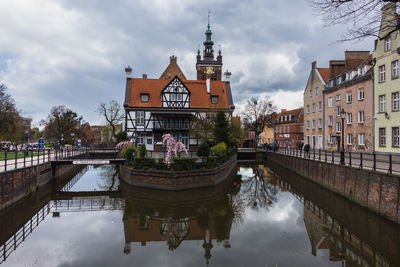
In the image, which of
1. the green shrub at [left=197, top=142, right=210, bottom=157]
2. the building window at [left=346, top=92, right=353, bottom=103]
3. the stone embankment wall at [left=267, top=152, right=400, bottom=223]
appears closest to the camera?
the stone embankment wall at [left=267, top=152, right=400, bottom=223]

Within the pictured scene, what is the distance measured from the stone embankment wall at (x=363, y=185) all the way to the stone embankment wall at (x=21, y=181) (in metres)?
18.5

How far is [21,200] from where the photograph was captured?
15.0 metres

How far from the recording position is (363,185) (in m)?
13.2

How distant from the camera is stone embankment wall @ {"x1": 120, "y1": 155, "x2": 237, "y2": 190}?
58.8 ft

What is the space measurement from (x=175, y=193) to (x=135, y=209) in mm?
3735

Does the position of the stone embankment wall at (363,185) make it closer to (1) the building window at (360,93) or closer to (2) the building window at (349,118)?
(2) the building window at (349,118)

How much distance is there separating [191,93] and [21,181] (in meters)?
26.0

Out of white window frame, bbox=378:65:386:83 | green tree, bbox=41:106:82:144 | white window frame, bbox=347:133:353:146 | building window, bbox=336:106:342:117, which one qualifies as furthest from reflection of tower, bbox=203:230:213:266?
green tree, bbox=41:106:82:144

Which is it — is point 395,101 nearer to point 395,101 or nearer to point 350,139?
point 395,101

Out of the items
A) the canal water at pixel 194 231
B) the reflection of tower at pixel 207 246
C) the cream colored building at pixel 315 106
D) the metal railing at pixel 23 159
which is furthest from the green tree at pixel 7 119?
the cream colored building at pixel 315 106

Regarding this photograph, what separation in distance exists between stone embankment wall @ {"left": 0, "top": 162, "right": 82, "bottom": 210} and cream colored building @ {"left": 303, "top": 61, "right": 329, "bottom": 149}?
33.7 meters

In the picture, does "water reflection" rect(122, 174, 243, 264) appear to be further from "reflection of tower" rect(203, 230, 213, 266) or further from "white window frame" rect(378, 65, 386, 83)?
"white window frame" rect(378, 65, 386, 83)

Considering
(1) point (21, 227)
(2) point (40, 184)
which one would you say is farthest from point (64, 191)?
(1) point (21, 227)

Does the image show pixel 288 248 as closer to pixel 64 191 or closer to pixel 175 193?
pixel 175 193
